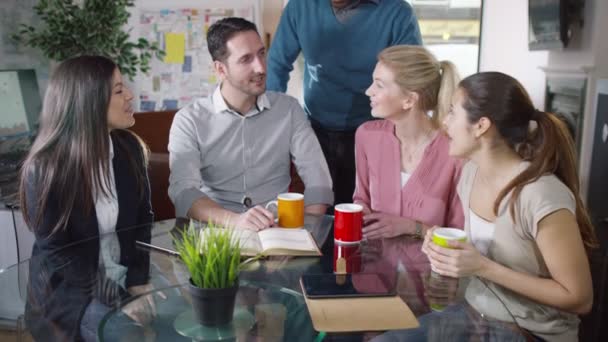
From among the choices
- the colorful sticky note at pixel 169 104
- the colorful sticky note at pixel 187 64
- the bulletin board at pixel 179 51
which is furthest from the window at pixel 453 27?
the colorful sticky note at pixel 169 104

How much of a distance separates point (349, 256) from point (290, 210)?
22 cm

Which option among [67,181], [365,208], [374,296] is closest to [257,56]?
[365,208]

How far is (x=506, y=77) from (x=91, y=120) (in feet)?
3.77

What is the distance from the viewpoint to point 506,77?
139cm

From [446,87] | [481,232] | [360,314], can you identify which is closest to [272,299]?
[360,314]

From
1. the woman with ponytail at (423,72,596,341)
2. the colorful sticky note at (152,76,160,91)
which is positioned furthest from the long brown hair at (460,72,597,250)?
the colorful sticky note at (152,76,160,91)

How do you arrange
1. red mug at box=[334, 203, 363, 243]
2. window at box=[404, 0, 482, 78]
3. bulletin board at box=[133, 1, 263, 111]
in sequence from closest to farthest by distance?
red mug at box=[334, 203, 363, 243] → bulletin board at box=[133, 1, 263, 111] → window at box=[404, 0, 482, 78]

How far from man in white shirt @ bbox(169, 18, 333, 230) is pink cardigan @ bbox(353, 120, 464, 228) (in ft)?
0.72

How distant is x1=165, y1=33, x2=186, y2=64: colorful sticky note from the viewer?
360cm

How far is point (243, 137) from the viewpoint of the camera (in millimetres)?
2072

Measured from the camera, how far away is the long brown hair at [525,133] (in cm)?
135

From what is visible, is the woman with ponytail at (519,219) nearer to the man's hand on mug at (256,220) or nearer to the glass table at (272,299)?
the glass table at (272,299)

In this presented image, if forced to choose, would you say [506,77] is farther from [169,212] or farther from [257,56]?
[169,212]

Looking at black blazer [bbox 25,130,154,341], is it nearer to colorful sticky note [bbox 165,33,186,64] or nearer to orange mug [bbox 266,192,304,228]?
orange mug [bbox 266,192,304,228]
